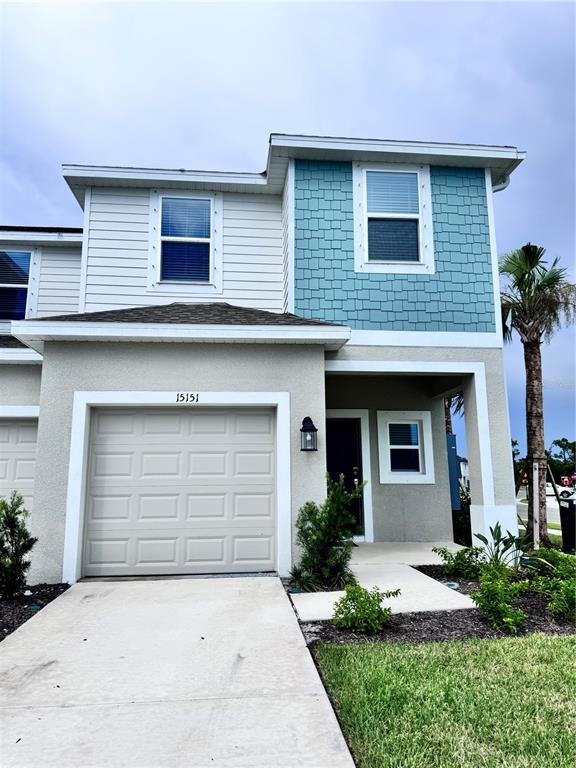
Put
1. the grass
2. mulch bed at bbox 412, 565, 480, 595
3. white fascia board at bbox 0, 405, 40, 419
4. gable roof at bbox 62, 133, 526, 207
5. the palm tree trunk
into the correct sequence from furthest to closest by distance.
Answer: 1. the palm tree trunk
2. gable roof at bbox 62, 133, 526, 207
3. white fascia board at bbox 0, 405, 40, 419
4. mulch bed at bbox 412, 565, 480, 595
5. the grass

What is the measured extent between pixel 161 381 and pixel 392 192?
4899 mm

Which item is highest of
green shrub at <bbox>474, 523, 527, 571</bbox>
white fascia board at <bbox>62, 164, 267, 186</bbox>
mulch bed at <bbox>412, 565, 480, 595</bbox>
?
white fascia board at <bbox>62, 164, 267, 186</bbox>

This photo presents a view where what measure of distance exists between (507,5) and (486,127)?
6.56 meters

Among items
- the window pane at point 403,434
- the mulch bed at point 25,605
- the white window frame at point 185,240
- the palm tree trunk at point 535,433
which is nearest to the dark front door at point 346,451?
the window pane at point 403,434

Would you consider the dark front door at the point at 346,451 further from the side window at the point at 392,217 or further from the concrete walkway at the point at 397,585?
the side window at the point at 392,217

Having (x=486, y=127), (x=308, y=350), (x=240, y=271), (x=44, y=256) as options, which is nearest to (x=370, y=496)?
(x=308, y=350)

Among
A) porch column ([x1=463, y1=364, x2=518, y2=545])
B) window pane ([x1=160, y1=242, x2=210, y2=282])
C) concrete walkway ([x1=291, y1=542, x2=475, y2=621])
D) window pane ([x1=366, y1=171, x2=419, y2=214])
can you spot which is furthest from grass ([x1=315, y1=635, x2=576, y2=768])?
window pane ([x1=160, y1=242, x2=210, y2=282])

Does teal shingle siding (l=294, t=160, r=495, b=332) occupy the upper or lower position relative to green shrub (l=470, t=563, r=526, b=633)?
upper

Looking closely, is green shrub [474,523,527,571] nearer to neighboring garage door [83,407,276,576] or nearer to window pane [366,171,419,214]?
neighboring garage door [83,407,276,576]

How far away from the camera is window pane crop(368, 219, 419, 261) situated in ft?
27.0

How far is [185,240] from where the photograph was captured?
351 inches

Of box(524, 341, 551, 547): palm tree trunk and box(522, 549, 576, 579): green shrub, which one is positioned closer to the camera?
box(522, 549, 576, 579): green shrub

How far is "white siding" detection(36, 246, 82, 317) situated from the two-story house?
1.6 inches

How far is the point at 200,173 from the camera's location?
28.6 feet
